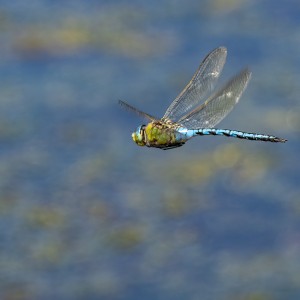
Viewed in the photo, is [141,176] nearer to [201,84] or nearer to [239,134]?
[201,84]

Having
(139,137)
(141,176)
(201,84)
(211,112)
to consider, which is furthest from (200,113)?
(141,176)

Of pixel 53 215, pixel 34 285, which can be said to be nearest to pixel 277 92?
pixel 53 215

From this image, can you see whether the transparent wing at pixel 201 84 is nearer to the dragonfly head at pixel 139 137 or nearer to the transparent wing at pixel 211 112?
the transparent wing at pixel 211 112

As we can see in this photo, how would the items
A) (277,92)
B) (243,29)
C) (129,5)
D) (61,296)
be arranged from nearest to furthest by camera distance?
(61,296) → (277,92) → (243,29) → (129,5)

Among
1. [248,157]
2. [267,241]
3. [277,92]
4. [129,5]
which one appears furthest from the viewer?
[129,5]

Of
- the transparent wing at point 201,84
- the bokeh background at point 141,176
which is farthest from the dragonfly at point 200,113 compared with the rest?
the bokeh background at point 141,176

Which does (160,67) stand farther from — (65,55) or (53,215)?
(53,215)

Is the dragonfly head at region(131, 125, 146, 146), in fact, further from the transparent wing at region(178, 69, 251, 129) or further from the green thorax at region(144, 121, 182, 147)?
the transparent wing at region(178, 69, 251, 129)
